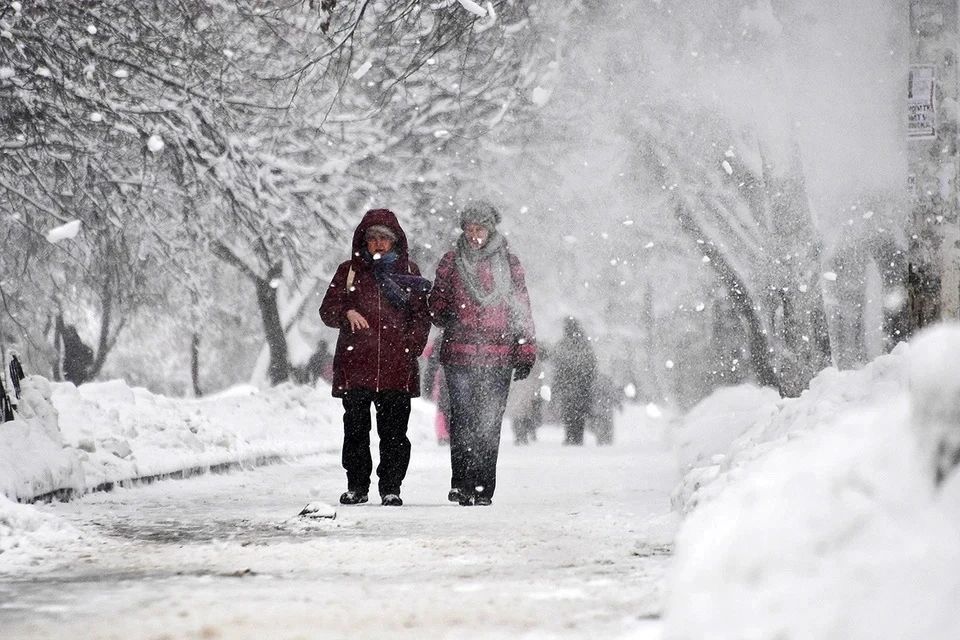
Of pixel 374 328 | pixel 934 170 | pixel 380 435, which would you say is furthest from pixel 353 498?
pixel 934 170

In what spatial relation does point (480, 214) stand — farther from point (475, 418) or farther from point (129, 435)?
point (129, 435)

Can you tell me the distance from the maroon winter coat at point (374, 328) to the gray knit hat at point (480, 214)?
1.49 ft

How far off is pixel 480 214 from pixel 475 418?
4.46 ft

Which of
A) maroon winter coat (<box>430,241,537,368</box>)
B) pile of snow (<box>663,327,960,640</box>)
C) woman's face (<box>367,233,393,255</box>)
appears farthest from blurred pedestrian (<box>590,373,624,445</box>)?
pile of snow (<box>663,327,960,640</box>)

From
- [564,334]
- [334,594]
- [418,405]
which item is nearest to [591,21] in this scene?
[564,334]

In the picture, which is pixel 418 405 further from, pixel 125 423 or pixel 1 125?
pixel 1 125

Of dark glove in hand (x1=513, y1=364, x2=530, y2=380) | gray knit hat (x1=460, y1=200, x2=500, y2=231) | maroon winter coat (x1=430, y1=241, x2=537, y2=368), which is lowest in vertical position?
dark glove in hand (x1=513, y1=364, x2=530, y2=380)

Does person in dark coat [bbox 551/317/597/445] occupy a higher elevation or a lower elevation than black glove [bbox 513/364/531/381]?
higher

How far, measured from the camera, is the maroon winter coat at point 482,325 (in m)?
9.24

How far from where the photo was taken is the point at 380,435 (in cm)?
931

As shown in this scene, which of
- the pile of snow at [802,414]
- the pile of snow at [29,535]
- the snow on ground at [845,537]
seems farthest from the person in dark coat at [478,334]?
the snow on ground at [845,537]

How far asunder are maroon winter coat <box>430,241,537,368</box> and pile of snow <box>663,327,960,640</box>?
5128mm

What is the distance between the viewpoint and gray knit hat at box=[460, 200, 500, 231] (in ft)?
30.3

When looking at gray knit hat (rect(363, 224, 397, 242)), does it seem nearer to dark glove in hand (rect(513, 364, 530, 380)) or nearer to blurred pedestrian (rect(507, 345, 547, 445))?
dark glove in hand (rect(513, 364, 530, 380))
